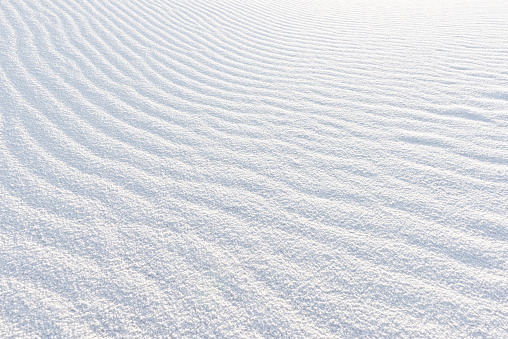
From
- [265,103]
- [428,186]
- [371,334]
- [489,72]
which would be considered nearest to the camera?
[371,334]

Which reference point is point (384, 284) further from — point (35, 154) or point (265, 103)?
point (35, 154)

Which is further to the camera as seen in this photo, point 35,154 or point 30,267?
point 35,154

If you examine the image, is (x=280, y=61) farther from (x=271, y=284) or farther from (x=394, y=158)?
(x=271, y=284)

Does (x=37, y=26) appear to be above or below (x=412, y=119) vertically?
above

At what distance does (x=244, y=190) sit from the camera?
1.97m

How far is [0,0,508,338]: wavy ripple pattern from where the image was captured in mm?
1347

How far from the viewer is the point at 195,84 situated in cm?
317

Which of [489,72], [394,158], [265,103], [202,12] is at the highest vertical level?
[202,12]

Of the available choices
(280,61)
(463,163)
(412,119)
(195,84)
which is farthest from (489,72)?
(195,84)

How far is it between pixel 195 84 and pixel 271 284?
7.29ft

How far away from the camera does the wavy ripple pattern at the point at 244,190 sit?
4.42ft

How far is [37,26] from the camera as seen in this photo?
3672 millimetres

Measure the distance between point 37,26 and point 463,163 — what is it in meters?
4.19

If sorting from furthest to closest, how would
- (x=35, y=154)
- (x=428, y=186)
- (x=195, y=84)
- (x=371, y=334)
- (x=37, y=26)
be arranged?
(x=37, y=26) → (x=195, y=84) → (x=35, y=154) → (x=428, y=186) → (x=371, y=334)
